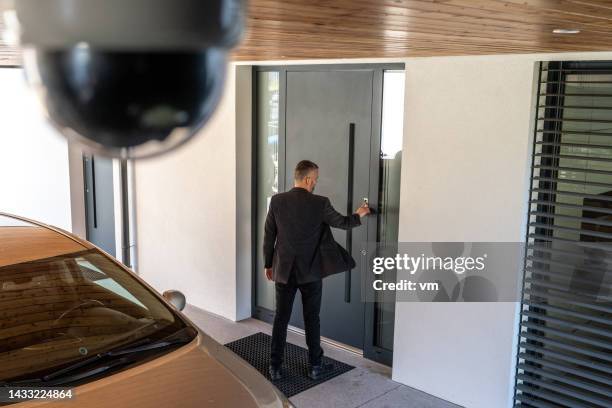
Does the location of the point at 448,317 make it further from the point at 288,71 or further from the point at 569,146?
the point at 288,71

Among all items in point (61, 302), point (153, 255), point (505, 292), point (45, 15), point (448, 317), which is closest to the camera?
point (45, 15)

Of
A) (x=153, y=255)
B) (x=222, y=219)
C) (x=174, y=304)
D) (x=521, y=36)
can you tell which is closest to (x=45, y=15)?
(x=521, y=36)

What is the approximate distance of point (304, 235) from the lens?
5230mm

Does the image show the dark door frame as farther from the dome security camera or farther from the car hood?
the dome security camera

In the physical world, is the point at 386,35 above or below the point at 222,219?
above

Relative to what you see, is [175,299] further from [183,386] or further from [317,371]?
[317,371]

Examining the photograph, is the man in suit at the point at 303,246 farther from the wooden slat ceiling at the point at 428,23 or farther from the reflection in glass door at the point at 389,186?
the wooden slat ceiling at the point at 428,23

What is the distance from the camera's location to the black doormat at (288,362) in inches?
217

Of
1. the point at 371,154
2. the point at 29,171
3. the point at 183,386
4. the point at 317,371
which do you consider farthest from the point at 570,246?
the point at 29,171

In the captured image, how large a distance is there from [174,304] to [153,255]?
3.69m

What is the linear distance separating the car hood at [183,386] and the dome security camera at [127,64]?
8.25 feet

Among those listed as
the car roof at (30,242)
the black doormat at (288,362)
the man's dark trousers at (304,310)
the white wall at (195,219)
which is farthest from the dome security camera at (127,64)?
the white wall at (195,219)

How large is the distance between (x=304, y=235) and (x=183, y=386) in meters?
2.21

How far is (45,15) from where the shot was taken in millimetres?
633
